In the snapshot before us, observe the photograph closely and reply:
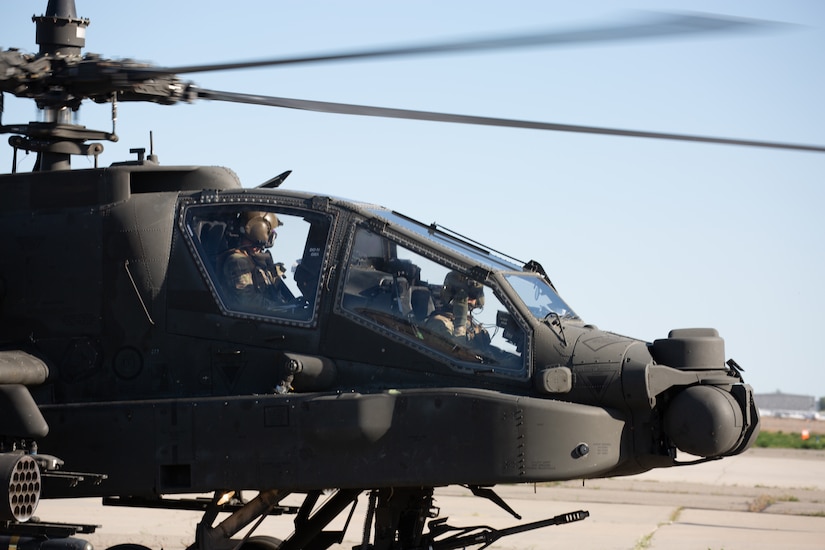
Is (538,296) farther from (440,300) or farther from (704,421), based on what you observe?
(704,421)

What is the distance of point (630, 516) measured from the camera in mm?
16109

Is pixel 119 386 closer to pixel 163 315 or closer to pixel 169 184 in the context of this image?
pixel 163 315

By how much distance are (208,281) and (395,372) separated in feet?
4.95

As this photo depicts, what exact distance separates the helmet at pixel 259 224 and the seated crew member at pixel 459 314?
51.9 inches

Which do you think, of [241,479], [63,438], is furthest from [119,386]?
[241,479]

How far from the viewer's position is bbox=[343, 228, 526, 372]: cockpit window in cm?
787

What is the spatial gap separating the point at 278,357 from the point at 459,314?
1271mm

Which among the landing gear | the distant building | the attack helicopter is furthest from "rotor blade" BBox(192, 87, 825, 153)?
the distant building

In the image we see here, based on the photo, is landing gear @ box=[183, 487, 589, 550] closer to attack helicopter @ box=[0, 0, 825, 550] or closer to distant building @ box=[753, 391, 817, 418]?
attack helicopter @ box=[0, 0, 825, 550]

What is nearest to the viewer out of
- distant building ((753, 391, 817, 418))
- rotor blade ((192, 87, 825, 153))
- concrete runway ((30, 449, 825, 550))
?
rotor blade ((192, 87, 825, 153))

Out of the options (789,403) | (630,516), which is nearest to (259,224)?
(630,516)

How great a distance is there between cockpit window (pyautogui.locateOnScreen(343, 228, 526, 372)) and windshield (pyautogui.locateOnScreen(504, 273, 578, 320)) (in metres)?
0.24

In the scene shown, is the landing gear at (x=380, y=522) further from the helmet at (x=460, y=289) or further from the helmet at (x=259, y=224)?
the helmet at (x=259, y=224)

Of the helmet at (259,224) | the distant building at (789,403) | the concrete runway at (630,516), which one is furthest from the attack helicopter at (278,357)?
the distant building at (789,403)
